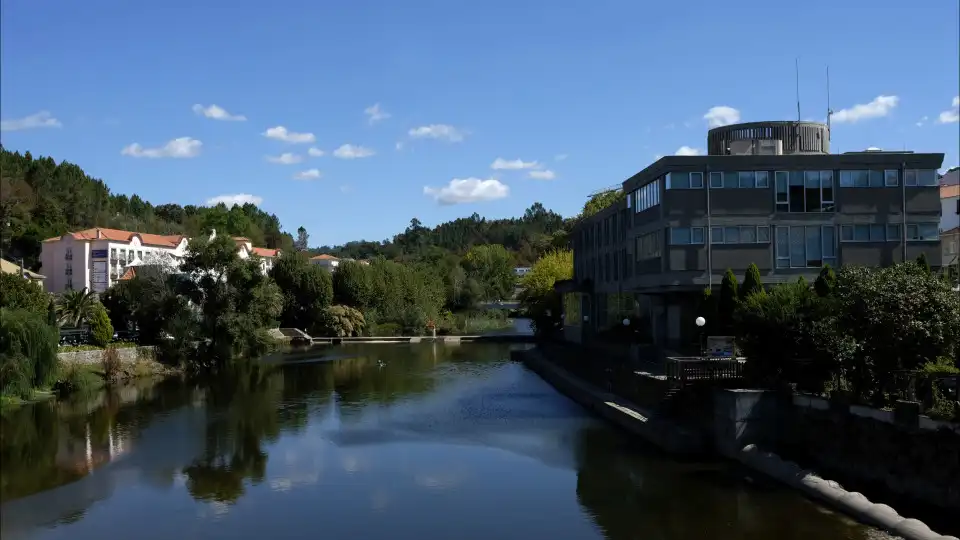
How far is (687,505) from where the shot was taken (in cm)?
2244

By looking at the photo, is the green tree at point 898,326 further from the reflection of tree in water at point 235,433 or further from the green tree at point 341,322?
the green tree at point 341,322

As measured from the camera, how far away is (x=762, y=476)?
80.2 feet

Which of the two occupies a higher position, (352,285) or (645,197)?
(645,197)

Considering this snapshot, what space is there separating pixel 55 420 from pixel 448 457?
1743 centimetres

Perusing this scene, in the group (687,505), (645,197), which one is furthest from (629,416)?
(645,197)

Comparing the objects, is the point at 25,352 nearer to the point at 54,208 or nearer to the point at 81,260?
the point at 81,260

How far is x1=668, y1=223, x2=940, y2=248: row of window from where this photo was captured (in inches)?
1513

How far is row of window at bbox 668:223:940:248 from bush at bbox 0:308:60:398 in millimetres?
26535

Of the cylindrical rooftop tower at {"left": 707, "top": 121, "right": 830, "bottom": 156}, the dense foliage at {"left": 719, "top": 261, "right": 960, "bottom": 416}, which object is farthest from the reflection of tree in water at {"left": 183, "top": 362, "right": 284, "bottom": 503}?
the cylindrical rooftop tower at {"left": 707, "top": 121, "right": 830, "bottom": 156}

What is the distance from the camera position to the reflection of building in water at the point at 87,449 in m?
27.4

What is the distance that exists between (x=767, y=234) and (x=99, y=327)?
128 feet

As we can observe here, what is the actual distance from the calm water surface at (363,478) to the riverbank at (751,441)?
1.98ft

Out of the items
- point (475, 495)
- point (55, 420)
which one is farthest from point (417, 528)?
point (55, 420)

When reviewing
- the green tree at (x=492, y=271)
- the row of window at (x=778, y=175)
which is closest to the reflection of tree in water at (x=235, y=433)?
the row of window at (x=778, y=175)
